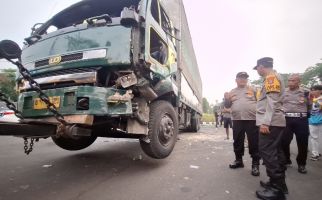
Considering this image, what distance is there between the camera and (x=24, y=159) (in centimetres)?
458

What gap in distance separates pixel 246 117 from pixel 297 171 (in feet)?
3.87

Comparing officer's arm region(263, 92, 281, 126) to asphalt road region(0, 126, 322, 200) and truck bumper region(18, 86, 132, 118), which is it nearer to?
asphalt road region(0, 126, 322, 200)

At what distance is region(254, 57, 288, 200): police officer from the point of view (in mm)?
2715

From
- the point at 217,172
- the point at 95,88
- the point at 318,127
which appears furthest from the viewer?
the point at 318,127

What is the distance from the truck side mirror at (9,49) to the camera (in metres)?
1.94

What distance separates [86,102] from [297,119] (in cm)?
328

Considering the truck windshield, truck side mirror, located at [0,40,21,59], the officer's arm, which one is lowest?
the officer's arm

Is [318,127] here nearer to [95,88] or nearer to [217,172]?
[217,172]

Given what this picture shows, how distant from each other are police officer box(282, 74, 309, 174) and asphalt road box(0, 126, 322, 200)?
319mm

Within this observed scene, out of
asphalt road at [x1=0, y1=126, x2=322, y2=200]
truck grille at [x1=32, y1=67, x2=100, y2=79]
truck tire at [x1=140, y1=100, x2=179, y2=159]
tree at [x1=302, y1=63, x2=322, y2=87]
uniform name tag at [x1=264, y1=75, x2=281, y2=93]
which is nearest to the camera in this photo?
asphalt road at [x1=0, y1=126, x2=322, y2=200]

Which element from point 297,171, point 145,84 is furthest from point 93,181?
point 297,171

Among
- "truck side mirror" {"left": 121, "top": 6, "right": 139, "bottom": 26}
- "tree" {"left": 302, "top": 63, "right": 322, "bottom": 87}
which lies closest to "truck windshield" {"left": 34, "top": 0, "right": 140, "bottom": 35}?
"truck side mirror" {"left": 121, "top": 6, "right": 139, "bottom": 26}

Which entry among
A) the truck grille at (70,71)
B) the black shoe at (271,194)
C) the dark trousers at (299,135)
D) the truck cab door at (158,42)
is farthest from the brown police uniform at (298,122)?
the truck grille at (70,71)

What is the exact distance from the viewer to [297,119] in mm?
3922
